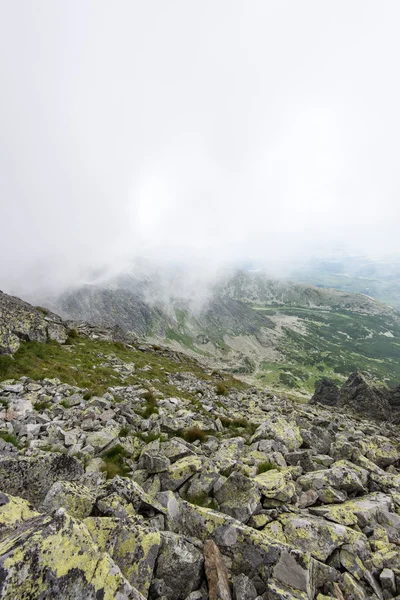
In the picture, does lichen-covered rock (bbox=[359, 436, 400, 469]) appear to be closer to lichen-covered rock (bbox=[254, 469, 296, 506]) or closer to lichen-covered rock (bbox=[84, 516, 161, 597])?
lichen-covered rock (bbox=[254, 469, 296, 506])

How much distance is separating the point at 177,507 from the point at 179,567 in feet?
6.71

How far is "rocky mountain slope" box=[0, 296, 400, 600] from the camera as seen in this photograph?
16.0 feet

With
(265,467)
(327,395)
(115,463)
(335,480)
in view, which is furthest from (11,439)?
(327,395)

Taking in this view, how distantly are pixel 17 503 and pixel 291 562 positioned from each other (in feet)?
21.9

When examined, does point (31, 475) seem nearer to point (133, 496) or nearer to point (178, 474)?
point (133, 496)

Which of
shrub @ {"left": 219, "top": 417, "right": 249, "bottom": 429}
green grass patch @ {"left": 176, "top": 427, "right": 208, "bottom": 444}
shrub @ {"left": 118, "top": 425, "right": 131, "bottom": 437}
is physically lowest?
shrub @ {"left": 219, "top": 417, "right": 249, "bottom": 429}

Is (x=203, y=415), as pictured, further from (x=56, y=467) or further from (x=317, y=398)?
(x=317, y=398)

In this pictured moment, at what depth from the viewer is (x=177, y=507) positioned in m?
7.69

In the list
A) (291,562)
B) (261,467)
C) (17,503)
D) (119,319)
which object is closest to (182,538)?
(291,562)

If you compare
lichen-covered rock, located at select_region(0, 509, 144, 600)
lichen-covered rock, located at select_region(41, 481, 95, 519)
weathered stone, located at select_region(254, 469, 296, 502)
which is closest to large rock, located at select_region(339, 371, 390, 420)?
weathered stone, located at select_region(254, 469, 296, 502)

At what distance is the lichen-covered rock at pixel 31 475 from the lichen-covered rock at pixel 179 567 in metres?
3.94

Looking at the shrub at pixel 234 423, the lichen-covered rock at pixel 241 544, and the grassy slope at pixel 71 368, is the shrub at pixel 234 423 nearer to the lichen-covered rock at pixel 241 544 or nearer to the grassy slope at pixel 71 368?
the grassy slope at pixel 71 368

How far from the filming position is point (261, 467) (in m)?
11.9

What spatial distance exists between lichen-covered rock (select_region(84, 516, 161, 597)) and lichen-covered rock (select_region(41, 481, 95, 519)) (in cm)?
51
